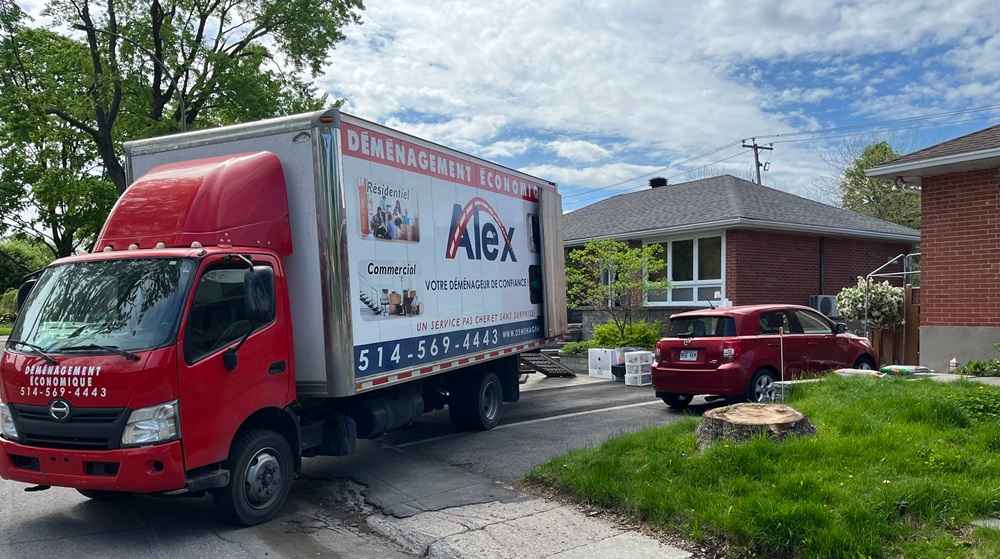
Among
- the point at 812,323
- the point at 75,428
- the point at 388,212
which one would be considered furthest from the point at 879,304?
the point at 75,428

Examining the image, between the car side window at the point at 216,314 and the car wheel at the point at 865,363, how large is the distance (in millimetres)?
9798

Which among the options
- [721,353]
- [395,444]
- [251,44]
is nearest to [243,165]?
[395,444]

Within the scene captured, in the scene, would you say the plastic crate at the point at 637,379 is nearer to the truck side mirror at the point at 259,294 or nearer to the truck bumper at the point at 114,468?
the truck side mirror at the point at 259,294

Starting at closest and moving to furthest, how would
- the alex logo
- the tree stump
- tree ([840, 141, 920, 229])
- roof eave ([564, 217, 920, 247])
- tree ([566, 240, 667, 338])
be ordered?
the tree stump, the alex logo, tree ([566, 240, 667, 338]), roof eave ([564, 217, 920, 247]), tree ([840, 141, 920, 229])

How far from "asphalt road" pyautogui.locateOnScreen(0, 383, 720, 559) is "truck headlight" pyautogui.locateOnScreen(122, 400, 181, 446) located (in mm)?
849

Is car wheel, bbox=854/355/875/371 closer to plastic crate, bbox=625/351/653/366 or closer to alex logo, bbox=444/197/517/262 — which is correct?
plastic crate, bbox=625/351/653/366

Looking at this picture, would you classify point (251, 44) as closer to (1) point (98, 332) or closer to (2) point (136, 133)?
(2) point (136, 133)

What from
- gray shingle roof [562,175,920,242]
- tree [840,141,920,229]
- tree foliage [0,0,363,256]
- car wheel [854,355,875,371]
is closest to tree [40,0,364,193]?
tree foliage [0,0,363,256]

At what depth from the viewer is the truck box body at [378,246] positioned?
260 inches

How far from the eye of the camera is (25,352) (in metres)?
5.54

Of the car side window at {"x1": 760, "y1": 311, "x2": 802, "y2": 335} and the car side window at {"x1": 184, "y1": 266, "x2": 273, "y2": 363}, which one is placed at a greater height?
the car side window at {"x1": 184, "y1": 266, "x2": 273, "y2": 363}

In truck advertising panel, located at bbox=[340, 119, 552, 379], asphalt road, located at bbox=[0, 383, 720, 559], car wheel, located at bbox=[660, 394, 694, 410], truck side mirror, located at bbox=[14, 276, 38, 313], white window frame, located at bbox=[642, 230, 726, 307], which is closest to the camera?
asphalt road, located at bbox=[0, 383, 720, 559]

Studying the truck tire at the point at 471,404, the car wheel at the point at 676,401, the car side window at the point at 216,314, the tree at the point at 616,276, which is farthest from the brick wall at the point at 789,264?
the car side window at the point at 216,314

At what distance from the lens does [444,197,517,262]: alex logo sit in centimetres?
891
